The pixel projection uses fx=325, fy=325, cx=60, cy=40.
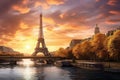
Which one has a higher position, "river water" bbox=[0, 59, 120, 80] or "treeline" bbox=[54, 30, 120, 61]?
"treeline" bbox=[54, 30, 120, 61]

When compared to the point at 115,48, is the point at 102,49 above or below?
above

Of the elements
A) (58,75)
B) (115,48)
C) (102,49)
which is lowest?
(58,75)

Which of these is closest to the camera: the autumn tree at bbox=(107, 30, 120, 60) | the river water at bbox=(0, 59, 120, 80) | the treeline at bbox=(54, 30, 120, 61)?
the river water at bbox=(0, 59, 120, 80)

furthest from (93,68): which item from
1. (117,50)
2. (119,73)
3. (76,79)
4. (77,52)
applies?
(77,52)

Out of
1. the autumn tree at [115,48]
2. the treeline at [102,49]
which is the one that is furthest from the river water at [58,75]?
the treeline at [102,49]

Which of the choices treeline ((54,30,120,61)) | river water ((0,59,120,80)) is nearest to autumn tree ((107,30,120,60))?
treeline ((54,30,120,61))

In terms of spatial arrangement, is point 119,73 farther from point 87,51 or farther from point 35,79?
point 87,51

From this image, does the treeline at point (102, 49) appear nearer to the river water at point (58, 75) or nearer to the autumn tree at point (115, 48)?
the autumn tree at point (115, 48)

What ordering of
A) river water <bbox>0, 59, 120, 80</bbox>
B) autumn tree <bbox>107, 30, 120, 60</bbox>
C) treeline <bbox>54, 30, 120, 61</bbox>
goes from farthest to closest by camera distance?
treeline <bbox>54, 30, 120, 61</bbox> < autumn tree <bbox>107, 30, 120, 60</bbox> < river water <bbox>0, 59, 120, 80</bbox>

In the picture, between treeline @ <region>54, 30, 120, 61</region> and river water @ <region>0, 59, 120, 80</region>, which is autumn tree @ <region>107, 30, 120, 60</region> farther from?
river water @ <region>0, 59, 120, 80</region>

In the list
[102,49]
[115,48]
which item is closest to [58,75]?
[115,48]

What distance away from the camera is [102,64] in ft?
341

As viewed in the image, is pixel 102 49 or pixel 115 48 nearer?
pixel 115 48

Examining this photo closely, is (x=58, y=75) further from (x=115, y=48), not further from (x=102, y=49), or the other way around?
(x=102, y=49)
